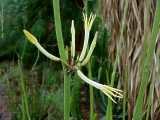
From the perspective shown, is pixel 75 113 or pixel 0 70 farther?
→ pixel 0 70

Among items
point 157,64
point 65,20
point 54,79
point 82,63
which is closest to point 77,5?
point 65,20

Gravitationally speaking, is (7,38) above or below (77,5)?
below

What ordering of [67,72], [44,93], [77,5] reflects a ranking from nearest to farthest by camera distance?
[67,72] → [44,93] → [77,5]

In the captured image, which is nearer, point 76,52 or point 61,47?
point 61,47

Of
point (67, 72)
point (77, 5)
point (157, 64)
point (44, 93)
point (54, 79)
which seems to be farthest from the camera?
point (77, 5)

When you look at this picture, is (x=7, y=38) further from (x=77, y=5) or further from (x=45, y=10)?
(x=77, y=5)

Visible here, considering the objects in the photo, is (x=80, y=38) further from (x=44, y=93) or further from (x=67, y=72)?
(x=67, y=72)

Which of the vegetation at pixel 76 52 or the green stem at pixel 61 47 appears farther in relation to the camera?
the vegetation at pixel 76 52

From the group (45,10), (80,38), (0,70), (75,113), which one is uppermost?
(45,10)

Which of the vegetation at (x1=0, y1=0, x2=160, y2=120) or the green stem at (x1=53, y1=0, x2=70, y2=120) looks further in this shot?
the vegetation at (x1=0, y1=0, x2=160, y2=120)
